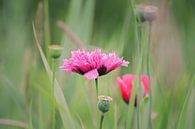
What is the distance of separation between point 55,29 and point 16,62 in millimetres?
734

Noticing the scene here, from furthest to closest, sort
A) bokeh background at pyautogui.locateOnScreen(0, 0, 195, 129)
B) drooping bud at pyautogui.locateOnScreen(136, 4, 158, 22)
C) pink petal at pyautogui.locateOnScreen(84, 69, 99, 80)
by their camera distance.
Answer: bokeh background at pyautogui.locateOnScreen(0, 0, 195, 129) < drooping bud at pyautogui.locateOnScreen(136, 4, 158, 22) < pink petal at pyautogui.locateOnScreen(84, 69, 99, 80)

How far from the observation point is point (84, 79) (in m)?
1.16

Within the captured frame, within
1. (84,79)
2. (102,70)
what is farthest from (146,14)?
(84,79)

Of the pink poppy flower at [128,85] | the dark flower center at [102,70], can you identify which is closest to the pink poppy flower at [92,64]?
the dark flower center at [102,70]

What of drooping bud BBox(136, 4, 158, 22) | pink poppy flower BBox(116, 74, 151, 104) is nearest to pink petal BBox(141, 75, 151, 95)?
pink poppy flower BBox(116, 74, 151, 104)

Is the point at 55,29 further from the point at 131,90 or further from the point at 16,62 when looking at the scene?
the point at 131,90

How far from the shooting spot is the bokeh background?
1092 mm

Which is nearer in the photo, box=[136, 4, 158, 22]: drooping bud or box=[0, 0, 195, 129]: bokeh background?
box=[136, 4, 158, 22]: drooping bud

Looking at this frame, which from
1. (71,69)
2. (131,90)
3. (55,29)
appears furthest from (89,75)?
(55,29)

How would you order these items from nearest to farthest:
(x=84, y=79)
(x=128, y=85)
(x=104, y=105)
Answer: (x=104, y=105)
(x=128, y=85)
(x=84, y=79)

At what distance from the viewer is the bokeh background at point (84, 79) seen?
1.09 m

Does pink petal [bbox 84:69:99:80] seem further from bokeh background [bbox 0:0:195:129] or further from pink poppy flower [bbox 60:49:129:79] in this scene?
bokeh background [bbox 0:0:195:129]

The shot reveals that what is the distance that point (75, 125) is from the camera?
3.11ft

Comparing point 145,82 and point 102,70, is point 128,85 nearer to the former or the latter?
point 145,82
